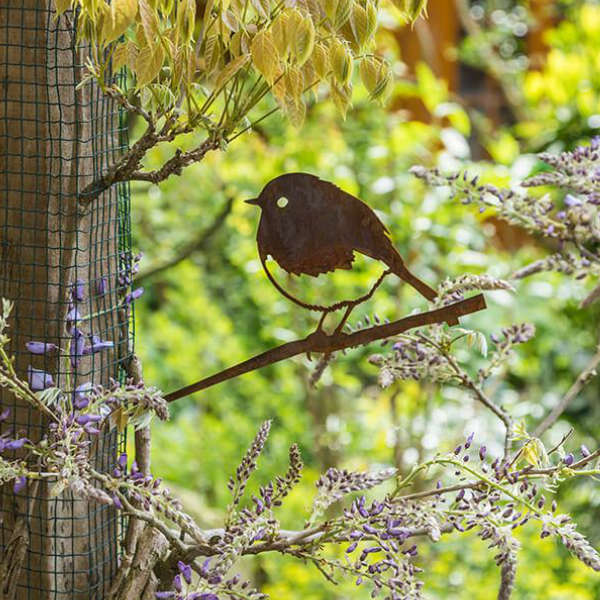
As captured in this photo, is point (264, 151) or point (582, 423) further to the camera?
point (264, 151)

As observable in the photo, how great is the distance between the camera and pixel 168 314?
3.22 m

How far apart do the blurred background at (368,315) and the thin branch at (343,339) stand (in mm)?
795

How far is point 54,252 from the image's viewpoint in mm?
1011

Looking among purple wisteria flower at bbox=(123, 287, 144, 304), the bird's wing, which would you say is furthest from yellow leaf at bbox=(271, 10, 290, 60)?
purple wisteria flower at bbox=(123, 287, 144, 304)

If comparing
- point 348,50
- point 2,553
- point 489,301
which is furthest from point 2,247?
point 489,301

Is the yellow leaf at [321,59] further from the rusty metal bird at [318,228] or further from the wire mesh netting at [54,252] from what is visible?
the wire mesh netting at [54,252]

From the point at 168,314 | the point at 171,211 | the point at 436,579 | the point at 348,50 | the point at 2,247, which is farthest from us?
the point at 168,314

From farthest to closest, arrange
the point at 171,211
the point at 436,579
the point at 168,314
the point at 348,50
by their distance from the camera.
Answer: the point at 168,314, the point at 171,211, the point at 436,579, the point at 348,50

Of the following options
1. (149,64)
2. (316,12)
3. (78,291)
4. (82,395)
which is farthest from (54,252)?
(316,12)

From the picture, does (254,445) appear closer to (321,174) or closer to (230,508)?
(230,508)

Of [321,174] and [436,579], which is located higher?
[321,174]

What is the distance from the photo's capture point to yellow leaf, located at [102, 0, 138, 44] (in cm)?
77

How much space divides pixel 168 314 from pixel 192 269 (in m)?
0.36

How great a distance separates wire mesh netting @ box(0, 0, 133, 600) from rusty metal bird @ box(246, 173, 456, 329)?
0.20m
